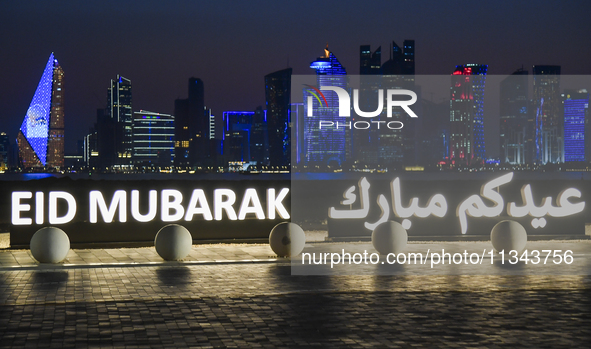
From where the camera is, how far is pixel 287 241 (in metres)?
15.8

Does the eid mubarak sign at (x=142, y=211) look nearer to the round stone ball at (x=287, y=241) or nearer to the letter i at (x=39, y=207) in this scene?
the letter i at (x=39, y=207)

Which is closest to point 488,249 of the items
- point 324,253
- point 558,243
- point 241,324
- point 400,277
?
point 558,243

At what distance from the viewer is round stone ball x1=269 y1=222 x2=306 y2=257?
1580 cm

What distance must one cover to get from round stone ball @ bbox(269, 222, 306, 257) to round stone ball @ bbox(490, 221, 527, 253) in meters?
4.74

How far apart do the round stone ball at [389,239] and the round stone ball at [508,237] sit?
2.31 metres

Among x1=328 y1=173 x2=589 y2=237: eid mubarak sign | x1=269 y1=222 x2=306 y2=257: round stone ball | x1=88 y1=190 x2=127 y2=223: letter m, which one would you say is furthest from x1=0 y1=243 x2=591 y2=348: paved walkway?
x1=328 y1=173 x2=589 y2=237: eid mubarak sign

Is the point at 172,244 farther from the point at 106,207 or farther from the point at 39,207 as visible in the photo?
the point at 39,207

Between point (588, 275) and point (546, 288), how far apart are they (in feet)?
6.96

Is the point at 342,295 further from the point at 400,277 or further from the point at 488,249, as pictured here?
the point at 488,249

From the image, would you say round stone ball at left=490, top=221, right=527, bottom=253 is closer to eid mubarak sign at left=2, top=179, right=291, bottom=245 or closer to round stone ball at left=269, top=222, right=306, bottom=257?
round stone ball at left=269, top=222, right=306, bottom=257

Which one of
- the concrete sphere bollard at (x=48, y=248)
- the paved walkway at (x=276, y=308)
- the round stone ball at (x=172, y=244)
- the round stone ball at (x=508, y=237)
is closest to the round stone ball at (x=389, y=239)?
the round stone ball at (x=508, y=237)

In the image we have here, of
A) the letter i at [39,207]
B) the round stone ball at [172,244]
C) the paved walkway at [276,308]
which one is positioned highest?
the letter i at [39,207]

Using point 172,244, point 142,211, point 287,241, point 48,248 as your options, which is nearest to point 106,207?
point 142,211

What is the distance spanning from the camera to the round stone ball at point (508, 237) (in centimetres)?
1627
